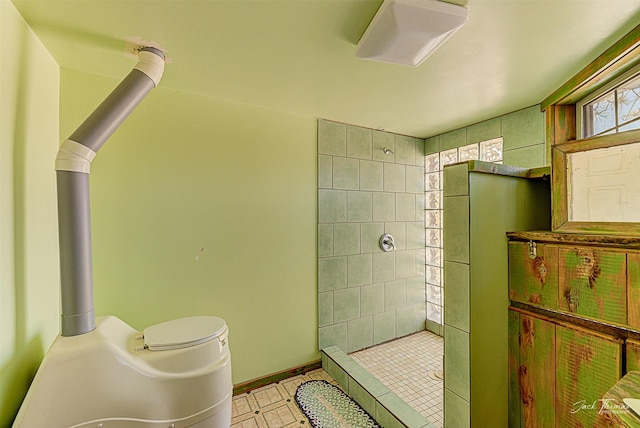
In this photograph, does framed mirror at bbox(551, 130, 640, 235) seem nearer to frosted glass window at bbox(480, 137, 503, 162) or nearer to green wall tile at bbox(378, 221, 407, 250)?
frosted glass window at bbox(480, 137, 503, 162)

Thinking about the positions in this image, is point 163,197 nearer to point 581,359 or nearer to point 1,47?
point 1,47

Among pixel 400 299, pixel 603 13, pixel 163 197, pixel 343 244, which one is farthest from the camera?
pixel 400 299

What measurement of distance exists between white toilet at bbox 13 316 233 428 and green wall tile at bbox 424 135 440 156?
2527mm

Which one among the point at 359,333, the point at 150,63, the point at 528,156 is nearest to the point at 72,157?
the point at 150,63

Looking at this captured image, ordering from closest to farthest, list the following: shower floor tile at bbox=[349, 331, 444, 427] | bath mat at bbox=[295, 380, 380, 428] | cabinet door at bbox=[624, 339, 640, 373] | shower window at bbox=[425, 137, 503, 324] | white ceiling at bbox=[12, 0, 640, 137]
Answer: cabinet door at bbox=[624, 339, 640, 373] < white ceiling at bbox=[12, 0, 640, 137] < bath mat at bbox=[295, 380, 380, 428] < shower floor tile at bbox=[349, 331, 444, 427] < shower window at bbox=[425, 137, 503, 324]

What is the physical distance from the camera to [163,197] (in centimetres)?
167

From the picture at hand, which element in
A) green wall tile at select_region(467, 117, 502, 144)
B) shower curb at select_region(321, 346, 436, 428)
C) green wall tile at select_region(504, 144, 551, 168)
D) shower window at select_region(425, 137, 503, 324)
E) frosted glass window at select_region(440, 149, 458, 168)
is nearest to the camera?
shower curb at select_region(321, 346, 436, 428)

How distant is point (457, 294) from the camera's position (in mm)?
1246

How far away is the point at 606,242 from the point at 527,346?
0.59m

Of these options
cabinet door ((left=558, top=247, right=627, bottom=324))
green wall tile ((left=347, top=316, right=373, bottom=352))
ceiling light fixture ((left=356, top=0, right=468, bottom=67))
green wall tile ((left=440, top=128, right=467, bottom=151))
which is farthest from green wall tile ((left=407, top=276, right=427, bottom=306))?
ceiling light fixture ((left=356, top=0, right=468, bottom=67))

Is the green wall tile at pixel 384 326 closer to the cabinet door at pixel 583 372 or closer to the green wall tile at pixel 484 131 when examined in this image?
the cabinet door at pixel 583 372

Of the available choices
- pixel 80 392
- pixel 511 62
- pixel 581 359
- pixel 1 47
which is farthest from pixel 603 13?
pixel 80 392

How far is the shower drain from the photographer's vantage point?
6.58 feet

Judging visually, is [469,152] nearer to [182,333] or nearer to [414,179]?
[414,179]
